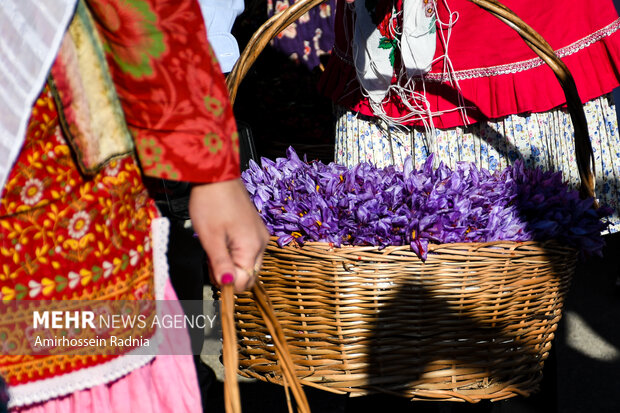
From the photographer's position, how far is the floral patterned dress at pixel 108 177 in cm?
65

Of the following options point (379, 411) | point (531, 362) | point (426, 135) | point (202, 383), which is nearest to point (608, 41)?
point (426, 135)

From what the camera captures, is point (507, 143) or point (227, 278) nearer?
point (227, 278)

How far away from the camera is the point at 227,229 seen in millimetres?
698

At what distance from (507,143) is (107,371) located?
4.14 feet

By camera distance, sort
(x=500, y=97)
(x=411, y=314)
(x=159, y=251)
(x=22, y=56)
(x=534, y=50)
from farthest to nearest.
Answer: (x=500, y=97), (x=534, y=50), (x=411, y=314), (x=159, y=251), (x=22, y=56)

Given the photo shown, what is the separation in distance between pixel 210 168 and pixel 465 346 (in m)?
0.76

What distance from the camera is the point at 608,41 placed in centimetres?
163

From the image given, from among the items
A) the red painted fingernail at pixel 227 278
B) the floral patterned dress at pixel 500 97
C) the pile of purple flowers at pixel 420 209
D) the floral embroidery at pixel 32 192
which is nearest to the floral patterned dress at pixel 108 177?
the floral embroidery at pixel 32 192

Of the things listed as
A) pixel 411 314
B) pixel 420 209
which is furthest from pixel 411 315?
pixel 420 209

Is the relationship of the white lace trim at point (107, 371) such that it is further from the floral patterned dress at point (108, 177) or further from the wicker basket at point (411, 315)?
the wicker basket at point (411, 315)

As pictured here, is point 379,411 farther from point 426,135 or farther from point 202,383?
point 202,383

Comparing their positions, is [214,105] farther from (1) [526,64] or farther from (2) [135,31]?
(1) [526,64]

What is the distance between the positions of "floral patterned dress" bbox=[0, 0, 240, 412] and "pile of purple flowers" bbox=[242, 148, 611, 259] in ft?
1.69

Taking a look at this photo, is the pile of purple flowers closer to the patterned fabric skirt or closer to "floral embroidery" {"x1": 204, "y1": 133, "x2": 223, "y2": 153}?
the patterned fabric skirt
